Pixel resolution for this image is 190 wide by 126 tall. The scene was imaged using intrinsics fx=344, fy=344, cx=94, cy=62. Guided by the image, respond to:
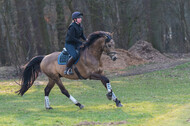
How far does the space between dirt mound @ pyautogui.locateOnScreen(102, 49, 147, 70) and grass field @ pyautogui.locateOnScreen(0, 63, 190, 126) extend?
18.5 feet

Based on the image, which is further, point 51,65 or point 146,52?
point 146,52

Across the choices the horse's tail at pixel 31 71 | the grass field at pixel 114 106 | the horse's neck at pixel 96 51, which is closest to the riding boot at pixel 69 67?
the horse's neck at pixel 96 51

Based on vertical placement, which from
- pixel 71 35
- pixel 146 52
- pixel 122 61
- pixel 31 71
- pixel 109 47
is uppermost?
pixel 71 35

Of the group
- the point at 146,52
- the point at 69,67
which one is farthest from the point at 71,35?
the point at 146,52

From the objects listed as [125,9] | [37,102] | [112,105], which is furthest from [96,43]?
[125,9]

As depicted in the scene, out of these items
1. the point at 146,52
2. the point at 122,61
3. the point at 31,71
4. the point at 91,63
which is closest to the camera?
the point at 91,63

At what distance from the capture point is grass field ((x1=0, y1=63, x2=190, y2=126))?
9367mm

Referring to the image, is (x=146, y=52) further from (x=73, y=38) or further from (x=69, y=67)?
(x=73, y=38)

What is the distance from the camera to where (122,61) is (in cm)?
2662

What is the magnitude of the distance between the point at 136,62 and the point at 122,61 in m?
1.15

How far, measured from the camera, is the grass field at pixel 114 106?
30.7ft

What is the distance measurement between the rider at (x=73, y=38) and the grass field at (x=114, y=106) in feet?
5.28

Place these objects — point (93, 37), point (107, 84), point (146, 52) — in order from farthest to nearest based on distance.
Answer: point (146, 52), point (93, 37), point (107, 84)

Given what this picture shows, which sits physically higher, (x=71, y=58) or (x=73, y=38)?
(x=73, y=38)
